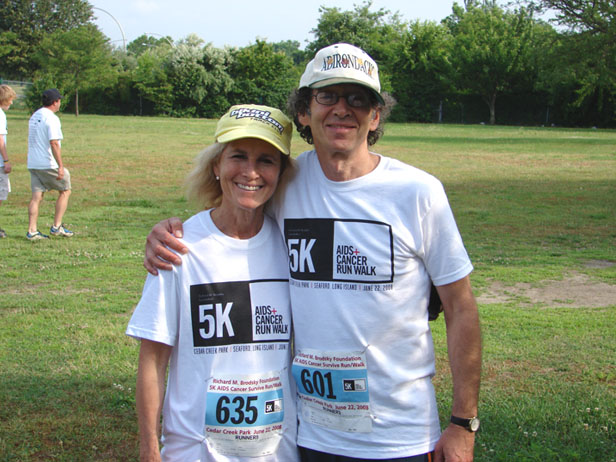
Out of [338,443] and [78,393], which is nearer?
[338,443]

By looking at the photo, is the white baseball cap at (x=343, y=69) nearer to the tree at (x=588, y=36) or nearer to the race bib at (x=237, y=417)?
the race bib at (x=237, y=417)

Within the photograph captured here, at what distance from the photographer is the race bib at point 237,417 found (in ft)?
7.47

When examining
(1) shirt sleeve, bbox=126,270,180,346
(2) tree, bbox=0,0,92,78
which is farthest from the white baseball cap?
(2) tree, bbox=0,0,92,78

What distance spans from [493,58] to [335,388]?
5558 centimetres

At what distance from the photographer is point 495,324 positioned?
20.4 ft

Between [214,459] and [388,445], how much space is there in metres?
0.60

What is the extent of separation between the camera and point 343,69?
2387mm

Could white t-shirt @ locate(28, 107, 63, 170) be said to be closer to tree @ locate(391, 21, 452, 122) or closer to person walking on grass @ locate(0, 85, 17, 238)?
person walking on grass @ locate(0, 85, 17, 238)

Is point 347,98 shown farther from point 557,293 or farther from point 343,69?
point 557,293

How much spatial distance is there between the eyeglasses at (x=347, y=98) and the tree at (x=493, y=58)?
2099 inches

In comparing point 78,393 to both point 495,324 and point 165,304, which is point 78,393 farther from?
point 495,324

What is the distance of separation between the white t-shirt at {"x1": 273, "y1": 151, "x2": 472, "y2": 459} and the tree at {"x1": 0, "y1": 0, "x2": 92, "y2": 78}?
76160 millimetres

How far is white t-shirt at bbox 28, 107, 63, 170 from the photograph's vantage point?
10.1 metres

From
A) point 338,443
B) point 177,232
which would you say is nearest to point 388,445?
point 338,443
